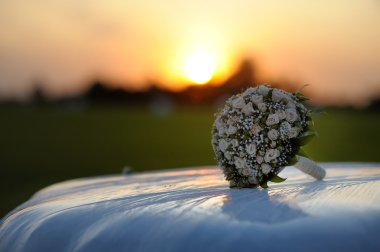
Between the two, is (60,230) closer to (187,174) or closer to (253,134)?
(253,134)

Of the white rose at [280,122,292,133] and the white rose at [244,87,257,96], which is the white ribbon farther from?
the white rose at [244,87,257,96]

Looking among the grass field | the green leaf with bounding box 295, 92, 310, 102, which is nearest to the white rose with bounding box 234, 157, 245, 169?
the green leaf with bounding box 295, 92, 310, 102

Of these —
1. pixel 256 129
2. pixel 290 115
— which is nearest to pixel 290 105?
pixel 290 115

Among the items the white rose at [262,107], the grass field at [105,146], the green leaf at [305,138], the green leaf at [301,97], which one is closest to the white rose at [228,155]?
the white rose at [262,107]

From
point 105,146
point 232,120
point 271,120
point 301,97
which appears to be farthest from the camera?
point 105,146

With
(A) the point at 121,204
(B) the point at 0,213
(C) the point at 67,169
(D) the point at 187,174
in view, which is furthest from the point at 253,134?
(C) the point at 67,169

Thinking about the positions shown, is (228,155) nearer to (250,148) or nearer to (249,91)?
(250,148)
